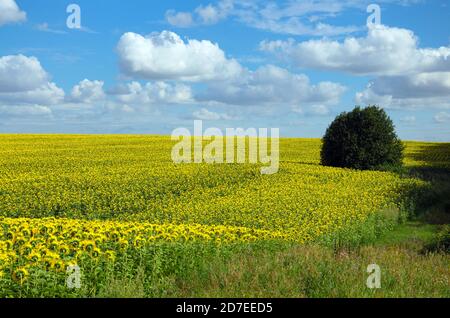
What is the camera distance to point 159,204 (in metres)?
22.8

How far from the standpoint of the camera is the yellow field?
1052 cm

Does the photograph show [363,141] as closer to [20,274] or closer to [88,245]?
[88,245]

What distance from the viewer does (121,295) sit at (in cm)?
780

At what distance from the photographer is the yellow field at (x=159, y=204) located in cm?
1052

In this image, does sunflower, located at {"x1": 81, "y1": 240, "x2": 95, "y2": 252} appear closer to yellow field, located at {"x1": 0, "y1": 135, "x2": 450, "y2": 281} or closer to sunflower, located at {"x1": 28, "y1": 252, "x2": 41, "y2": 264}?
yellow field, located at {"x1": 0, "y1": 135, "x2": 450, "y2": 281}

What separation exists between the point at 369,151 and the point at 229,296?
32750mm

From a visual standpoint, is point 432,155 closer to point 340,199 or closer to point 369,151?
point 369,151
